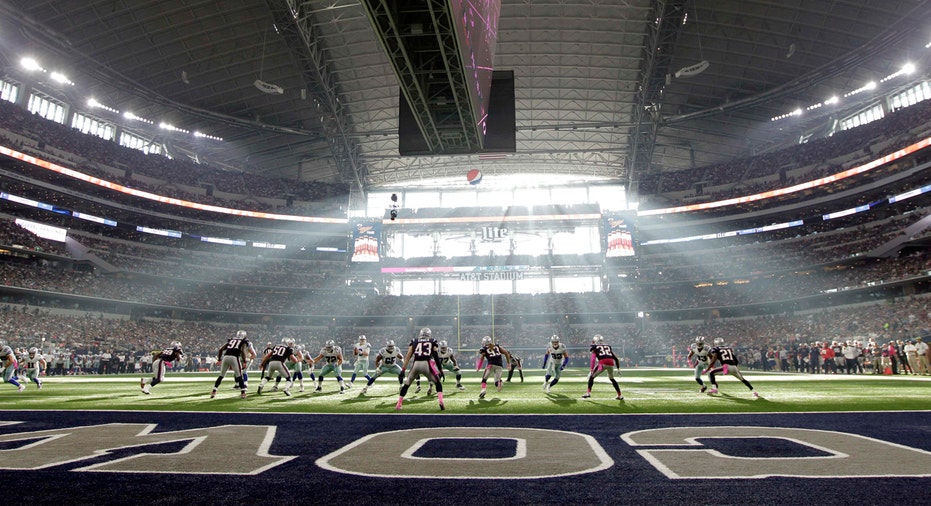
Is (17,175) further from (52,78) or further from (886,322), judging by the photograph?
(886,322)

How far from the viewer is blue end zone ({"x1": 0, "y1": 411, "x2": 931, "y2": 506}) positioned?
3871mm

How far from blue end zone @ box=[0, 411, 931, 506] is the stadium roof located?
29310 mm

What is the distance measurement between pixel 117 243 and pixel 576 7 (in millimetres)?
48481

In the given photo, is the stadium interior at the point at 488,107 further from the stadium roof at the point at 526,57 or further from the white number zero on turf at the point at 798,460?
the white number zero on turf at the point at 798,460

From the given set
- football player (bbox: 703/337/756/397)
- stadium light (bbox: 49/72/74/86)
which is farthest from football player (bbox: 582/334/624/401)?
stadium light (bbox: 49/72/74/86)

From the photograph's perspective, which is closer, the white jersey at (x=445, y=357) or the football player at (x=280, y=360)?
the football player at (x=280, y=360)

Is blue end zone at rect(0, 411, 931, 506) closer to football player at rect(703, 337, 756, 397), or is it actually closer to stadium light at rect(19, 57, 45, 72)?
football player at rect(703, 337, 756, 397)

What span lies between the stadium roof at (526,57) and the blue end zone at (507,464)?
2931cm

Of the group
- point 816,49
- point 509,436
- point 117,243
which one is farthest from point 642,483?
point 117,243

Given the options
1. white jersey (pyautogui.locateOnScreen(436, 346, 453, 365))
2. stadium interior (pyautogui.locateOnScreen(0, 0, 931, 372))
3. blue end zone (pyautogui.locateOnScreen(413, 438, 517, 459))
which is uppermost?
stadium interior (pyautogui.locateOnScreen(0, 0, 931, 372))

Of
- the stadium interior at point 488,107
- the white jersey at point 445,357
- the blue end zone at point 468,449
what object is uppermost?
the stadium interior at point 488,107

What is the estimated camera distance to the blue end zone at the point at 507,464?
387 centimetres

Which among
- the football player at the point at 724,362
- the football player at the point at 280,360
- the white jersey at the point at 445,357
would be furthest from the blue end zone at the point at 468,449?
the white jersey at the point at 445,357

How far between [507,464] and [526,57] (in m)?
39.5
